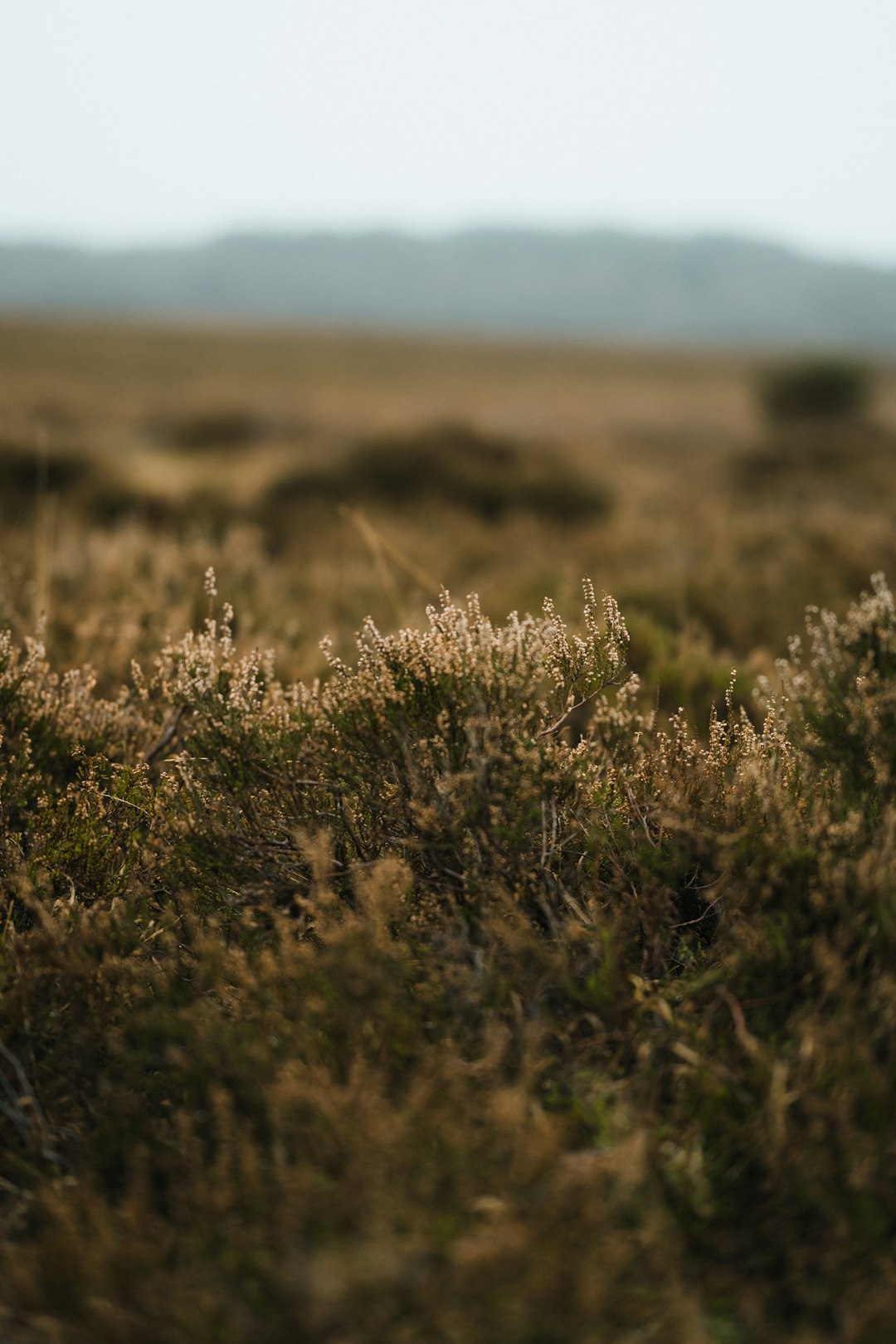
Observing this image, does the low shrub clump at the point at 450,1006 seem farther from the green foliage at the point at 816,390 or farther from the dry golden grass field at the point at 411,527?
the green foliage at the point at 816,390

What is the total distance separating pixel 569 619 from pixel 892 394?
2759 inches

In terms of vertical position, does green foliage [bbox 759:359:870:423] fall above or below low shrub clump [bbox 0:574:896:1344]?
above

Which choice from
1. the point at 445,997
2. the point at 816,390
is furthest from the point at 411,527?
the point at 816,390

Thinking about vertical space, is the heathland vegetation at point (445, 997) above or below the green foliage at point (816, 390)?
below

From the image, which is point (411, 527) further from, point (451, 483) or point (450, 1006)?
point (450, 1006)

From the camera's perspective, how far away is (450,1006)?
1.86 m

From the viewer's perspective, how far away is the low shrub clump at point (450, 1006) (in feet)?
4.39

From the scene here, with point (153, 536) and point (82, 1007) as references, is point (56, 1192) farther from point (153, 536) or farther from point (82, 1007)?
point (153, 536)

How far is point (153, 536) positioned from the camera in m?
8.87

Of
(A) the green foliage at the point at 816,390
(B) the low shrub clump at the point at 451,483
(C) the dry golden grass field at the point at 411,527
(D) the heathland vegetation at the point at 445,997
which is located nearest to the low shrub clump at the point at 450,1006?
(D) the heathland vegetation at the point at 445,997

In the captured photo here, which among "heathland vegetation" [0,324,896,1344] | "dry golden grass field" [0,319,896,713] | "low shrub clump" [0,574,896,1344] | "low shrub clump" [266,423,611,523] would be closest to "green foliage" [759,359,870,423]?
"dry golden grass field" [0,319,896,713]

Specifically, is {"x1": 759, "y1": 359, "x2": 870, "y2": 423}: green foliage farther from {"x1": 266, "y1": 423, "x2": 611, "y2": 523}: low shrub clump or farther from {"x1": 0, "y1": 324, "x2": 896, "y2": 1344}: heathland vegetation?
{"x1": 0, "y1": 324, "x2": 896, "y2": 1344}: heathland vegetation

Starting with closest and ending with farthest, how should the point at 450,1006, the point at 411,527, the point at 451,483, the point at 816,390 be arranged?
the point at 450,1006 → the point at 411,527 → the point at 451,483 → the point at 816,390

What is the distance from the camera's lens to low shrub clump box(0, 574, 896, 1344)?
52.6 inches
